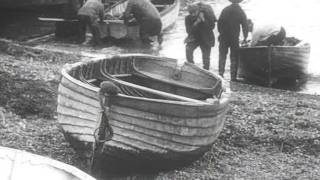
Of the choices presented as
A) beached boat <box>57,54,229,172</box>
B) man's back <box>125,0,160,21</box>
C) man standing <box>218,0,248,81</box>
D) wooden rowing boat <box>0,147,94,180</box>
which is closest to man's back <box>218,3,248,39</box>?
man standing <box>218,0,248,81</box>

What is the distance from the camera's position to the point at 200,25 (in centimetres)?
1224

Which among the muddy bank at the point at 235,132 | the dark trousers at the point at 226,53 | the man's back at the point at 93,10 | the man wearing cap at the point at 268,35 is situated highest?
the man's back at the point at 93,10

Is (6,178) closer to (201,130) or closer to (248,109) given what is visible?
(201,130)

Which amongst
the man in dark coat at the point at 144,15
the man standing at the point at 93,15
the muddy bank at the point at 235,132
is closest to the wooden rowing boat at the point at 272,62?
the muddy bank at the point at 235,132

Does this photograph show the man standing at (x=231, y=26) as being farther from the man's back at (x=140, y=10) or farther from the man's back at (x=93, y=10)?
the man's back at (x=93, y=10)

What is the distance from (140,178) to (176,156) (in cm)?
58

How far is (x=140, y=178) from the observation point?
281 inches

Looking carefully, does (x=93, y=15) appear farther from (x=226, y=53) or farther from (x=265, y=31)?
(x=265, y=31)

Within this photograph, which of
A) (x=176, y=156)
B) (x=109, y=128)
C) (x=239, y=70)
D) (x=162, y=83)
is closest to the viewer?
(x=109, y=128)

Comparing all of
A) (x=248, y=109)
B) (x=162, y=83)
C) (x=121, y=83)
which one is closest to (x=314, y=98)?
(x=248, y=109)

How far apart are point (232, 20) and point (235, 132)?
400cm

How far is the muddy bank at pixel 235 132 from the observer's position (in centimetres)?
760

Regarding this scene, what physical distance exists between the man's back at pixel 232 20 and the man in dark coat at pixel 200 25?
9.1 inches

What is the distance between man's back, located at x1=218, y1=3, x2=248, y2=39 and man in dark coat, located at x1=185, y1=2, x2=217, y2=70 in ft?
0.76
